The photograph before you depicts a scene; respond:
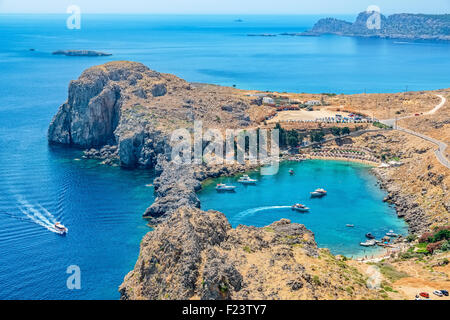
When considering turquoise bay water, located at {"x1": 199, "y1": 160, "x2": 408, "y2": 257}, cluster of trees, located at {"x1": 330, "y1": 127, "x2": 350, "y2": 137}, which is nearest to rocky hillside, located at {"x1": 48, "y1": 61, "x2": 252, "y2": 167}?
turquoise bay water, located at {"x1": 199, "y1": 160, "x2": 408, "y2": 257}

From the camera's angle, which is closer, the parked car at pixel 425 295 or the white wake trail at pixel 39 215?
the parked car at pixel 425 295

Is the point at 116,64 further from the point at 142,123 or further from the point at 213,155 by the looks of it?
the point at 213,155

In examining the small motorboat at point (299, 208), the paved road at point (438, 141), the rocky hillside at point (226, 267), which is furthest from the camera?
the paved road at point (438, 141)

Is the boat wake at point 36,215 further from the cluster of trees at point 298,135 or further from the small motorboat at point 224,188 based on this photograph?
the cluster of trees at point 298,135

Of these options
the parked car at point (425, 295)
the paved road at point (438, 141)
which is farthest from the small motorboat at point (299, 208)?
the parked car at point (425, 295)

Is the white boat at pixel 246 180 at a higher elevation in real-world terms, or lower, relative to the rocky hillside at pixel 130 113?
lower

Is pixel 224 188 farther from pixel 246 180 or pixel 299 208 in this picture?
pixel 299 208

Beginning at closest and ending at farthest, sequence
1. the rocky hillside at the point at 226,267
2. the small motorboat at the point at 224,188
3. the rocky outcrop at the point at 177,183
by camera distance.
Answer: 1. the rocky hillside at the point at 226,267
2. the rocky outcrop at the point at 177,183
3. the small motorboat at the point at 224,188

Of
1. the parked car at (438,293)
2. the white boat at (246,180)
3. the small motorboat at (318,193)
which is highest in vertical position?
the white boat at (246,180)
